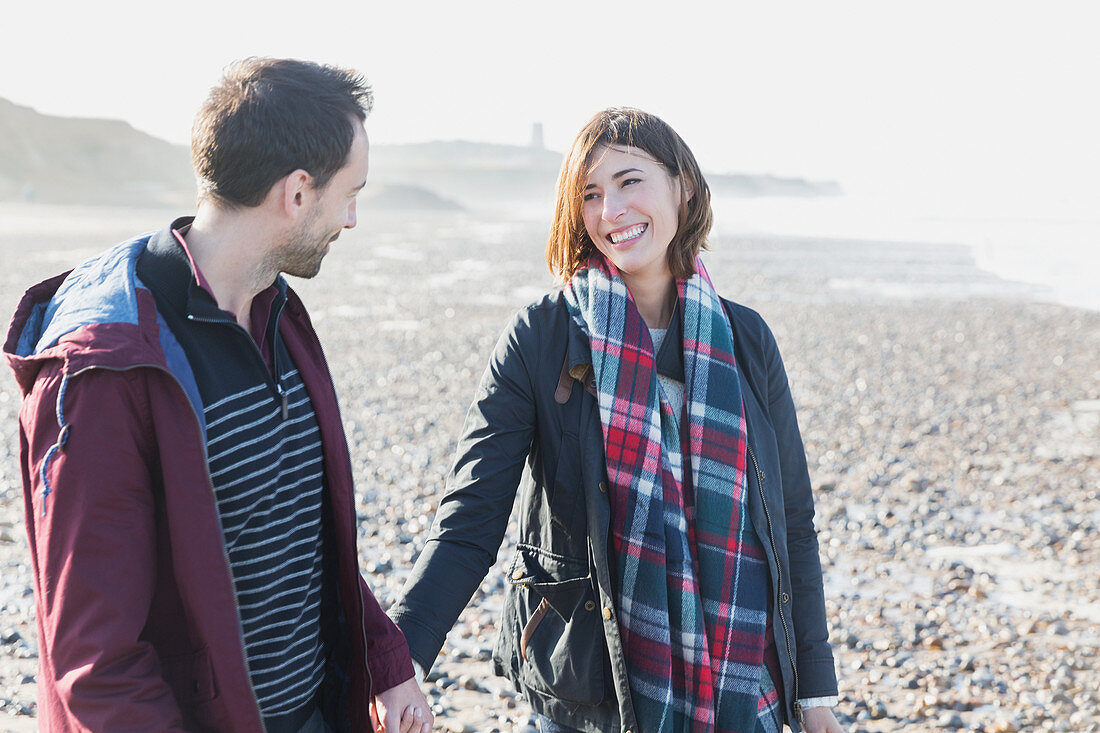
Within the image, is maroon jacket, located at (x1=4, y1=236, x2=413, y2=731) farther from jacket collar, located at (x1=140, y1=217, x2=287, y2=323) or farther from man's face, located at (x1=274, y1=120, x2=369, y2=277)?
man's face, located at (x1=274, y1=120, x2=369, y2=277)

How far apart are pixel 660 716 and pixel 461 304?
1742 centimetres

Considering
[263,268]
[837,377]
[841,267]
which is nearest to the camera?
[263,268]

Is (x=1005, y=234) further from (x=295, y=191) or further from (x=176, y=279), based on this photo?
(x=176, y=279)

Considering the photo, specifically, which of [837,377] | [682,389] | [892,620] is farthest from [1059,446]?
[682,389]

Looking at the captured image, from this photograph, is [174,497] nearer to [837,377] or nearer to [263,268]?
[263,268]

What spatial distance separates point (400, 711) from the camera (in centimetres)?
243

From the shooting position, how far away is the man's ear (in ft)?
7.02

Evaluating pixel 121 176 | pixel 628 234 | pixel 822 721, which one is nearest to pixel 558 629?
pixel 822 721

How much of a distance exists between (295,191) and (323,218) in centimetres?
11

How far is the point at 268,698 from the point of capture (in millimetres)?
2291

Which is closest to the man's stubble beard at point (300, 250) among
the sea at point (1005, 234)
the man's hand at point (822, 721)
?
the man's hand at point (822, 721)

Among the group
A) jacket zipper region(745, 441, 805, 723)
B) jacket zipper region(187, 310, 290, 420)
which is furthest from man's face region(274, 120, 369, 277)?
jacket zipper region(745, 441, 805, 723)

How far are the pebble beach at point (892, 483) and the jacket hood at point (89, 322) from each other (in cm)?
182

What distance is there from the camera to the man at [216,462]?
1748 millimetres
